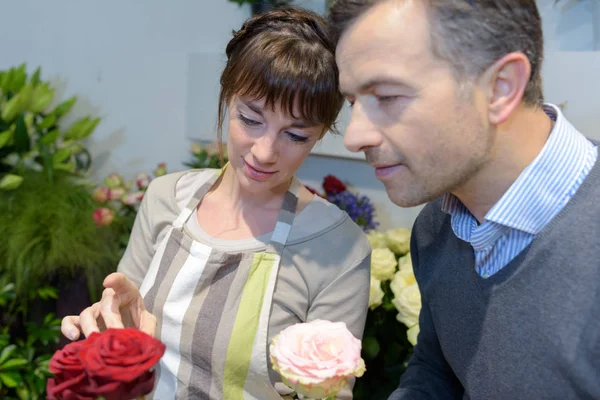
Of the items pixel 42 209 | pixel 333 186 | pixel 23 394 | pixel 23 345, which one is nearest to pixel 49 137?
pixel 42 209

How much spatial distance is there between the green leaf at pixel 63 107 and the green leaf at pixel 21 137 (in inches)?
6.1

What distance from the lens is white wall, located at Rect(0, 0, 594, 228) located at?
1.88 metres

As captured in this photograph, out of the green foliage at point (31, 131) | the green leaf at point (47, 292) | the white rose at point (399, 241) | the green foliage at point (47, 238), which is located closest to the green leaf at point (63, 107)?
the green foliage at point (31, 131)

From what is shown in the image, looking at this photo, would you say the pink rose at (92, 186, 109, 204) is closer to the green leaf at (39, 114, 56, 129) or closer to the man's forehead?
the green leaf at (39, 114, 56, 129)

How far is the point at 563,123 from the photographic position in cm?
84

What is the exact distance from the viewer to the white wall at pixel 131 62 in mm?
1882

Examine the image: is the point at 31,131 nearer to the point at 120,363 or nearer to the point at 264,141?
the point at 264,141

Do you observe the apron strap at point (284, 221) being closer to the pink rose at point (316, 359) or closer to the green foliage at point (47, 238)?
the pink rose at point (316, 359)

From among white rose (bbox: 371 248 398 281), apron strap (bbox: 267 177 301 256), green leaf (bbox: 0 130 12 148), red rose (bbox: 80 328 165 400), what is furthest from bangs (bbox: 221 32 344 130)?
green leaf (bbox: 0 130 12 148)

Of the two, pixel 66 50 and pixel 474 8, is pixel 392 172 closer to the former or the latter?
pixel 474 8

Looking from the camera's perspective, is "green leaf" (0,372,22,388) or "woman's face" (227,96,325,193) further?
"green leaf" (0,372,22,388)

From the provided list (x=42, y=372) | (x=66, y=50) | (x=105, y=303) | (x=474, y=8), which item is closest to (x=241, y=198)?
(x=105, y=303)

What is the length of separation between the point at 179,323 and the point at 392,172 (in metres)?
0.56

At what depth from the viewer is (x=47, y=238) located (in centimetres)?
156
